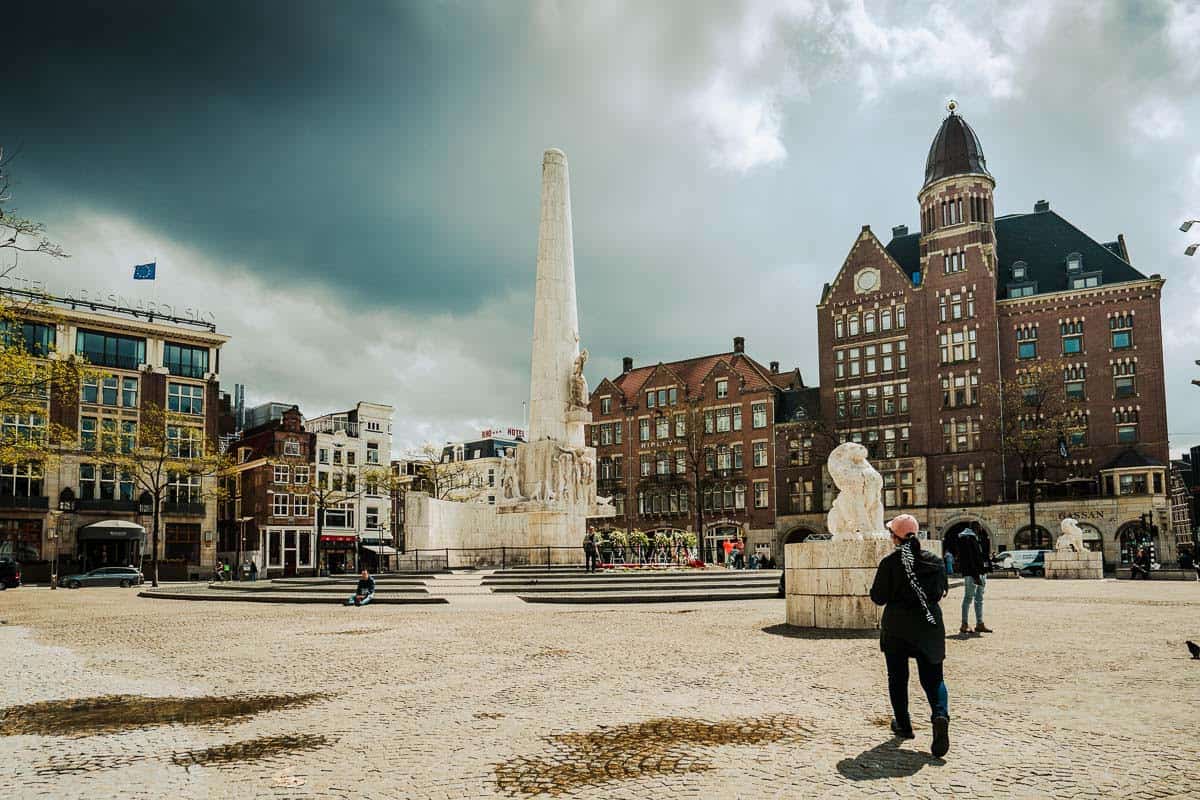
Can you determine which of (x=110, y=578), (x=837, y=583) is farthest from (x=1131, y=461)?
(x=110, y=578)

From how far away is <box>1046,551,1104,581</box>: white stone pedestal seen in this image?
114 ft

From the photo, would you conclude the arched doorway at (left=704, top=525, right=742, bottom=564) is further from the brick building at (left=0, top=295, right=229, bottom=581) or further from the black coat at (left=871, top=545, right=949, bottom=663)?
the black coat at (left=871, top=545, right=949, bottom=663)

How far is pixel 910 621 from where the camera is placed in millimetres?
6855

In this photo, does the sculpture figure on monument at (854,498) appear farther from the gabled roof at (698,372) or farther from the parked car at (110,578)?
the gabled roof at (698,372)

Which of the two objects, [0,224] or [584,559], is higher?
[0,224]

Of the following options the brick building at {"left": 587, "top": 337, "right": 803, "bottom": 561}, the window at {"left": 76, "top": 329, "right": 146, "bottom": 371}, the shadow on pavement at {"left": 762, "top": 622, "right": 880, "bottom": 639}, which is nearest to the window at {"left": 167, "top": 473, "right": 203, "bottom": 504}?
the window at {"left": 76, "top": 329, "right": 146, "bottom": 371}

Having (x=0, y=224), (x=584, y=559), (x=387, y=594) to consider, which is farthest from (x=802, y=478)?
(x=0, y=224)

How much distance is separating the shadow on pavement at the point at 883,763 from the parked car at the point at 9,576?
145 feet

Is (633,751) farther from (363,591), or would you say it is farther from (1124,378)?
(1124,378)

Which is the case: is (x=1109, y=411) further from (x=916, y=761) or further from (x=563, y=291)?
(x=916, y=761)

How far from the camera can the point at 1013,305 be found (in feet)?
217

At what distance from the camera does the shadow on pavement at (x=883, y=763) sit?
Answer: 5.94 metres

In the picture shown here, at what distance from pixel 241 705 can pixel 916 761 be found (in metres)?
5.73

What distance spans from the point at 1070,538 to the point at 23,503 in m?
53.7
